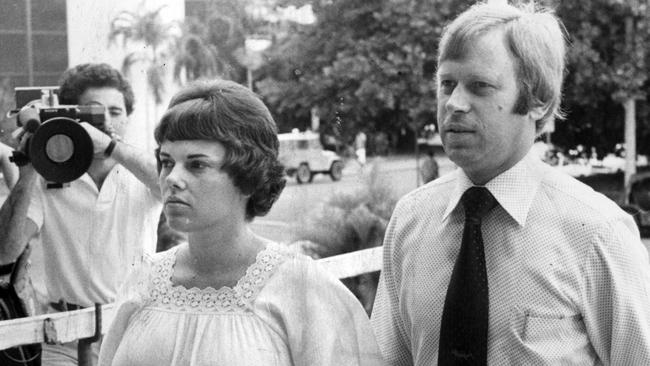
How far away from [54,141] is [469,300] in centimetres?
126

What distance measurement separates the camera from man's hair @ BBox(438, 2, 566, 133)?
1962 mm

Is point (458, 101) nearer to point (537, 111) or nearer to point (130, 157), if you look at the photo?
point (537, 111)

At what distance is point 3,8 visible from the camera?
2.81m

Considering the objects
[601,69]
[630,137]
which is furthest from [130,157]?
[630,137]

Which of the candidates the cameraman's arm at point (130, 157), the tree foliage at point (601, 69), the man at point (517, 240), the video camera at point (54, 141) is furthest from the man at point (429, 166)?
the man at point (517, 240)

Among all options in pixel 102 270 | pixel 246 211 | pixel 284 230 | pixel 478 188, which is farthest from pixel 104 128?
pixel 478 188

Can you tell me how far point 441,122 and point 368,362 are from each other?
50cm

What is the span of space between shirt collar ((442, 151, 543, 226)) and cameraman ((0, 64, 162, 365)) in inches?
46.1

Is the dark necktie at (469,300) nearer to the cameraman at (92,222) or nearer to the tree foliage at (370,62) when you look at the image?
the cameraman at (92,222)

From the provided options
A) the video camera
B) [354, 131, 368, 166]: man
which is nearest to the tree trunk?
[354, 131, 368, 166]: man

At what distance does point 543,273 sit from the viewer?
1.95 metres

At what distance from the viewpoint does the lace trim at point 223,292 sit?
181 cm

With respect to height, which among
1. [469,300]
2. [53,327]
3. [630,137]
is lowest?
[53,327]

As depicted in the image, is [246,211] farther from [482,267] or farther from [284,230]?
[284,230]
